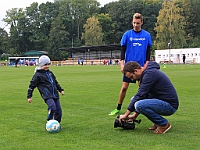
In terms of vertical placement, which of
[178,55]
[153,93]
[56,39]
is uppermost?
[56,39]

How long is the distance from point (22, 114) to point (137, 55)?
10.8ft

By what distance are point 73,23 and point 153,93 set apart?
11442cm

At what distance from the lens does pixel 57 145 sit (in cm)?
539

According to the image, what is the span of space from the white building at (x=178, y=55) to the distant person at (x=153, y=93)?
61571mm

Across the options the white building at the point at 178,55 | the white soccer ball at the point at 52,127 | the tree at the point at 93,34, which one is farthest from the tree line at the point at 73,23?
the white soccer ball at the point at 52,127

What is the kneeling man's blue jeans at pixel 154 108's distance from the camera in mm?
6043

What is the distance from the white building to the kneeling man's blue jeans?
61.6 meters

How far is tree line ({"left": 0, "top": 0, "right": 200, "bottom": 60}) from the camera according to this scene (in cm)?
10331

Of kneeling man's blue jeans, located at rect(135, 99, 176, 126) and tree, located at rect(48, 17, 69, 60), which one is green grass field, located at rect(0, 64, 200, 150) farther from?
tree, located at rect(48, 17, 69, 60)

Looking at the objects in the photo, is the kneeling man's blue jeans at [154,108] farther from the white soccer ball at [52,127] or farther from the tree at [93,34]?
the tree at [93,34]

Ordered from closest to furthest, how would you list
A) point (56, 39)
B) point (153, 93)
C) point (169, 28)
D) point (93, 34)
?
point (153, 93)
point (169, 28)
point (93, 34)
point (56, 39)

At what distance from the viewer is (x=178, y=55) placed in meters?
69.4

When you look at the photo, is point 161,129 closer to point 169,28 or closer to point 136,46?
point 136,46

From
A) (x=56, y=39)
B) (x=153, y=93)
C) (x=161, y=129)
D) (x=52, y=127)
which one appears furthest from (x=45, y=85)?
(x=56, y=39)
